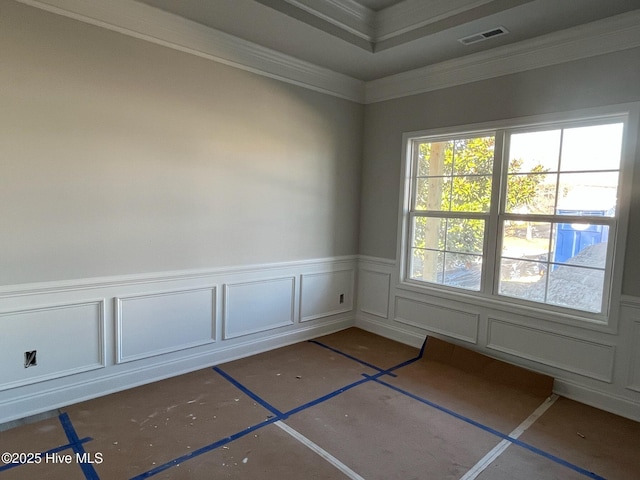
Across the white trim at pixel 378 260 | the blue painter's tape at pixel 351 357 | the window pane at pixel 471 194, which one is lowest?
the blue painter's tape at pixel 351 357

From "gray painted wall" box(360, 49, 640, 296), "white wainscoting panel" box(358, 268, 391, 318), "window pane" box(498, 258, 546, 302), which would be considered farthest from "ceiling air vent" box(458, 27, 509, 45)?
"white wainscoting panel" box(358, 268, 391, 318)

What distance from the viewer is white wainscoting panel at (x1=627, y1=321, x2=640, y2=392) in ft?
9.19

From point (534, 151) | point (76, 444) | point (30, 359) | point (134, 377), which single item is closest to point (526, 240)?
point (534, 151)

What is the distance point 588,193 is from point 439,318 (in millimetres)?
1711

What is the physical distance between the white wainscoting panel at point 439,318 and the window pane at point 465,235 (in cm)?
60

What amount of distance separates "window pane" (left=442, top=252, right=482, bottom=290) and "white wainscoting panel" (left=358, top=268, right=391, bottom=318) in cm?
70

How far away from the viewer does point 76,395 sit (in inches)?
110

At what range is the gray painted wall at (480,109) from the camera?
2809mm

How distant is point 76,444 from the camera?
2.31m

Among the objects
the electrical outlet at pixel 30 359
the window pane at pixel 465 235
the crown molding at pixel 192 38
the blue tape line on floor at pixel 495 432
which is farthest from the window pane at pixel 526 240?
the electrical outlet at pixel 30 359

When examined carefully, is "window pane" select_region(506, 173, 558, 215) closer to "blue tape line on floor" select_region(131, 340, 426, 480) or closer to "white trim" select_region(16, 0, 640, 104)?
"white trim" select_region(16, 0, 640, 104)

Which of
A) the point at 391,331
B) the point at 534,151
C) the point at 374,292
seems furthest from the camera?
the point at 374,292

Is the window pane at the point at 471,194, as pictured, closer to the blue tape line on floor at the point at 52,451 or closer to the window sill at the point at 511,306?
the window sill at the point at 511,306

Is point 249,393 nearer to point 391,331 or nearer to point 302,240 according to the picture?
point 302,240
